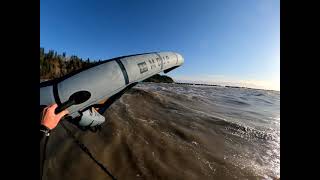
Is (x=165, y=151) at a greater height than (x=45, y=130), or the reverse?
(x=45, y=130)

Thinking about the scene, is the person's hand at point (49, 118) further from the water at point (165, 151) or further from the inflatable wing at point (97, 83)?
the water at point (165, 151)

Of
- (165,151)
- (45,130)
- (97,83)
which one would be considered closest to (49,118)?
(45,130)

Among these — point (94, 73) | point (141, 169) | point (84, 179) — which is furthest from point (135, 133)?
point (94, 73)

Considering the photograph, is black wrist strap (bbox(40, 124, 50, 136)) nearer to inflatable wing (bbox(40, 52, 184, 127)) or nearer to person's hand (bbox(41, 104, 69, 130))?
person's hand (bbox(41, 104, 69, 130))

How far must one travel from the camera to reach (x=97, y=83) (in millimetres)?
4699

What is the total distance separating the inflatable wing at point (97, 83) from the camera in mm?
4250

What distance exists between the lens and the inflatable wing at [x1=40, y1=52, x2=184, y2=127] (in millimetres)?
4250

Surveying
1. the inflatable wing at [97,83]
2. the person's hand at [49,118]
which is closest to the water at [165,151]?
the inflatable wing at [97,83]

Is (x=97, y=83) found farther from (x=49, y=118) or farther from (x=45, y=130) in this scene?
(x=45, y=130)
